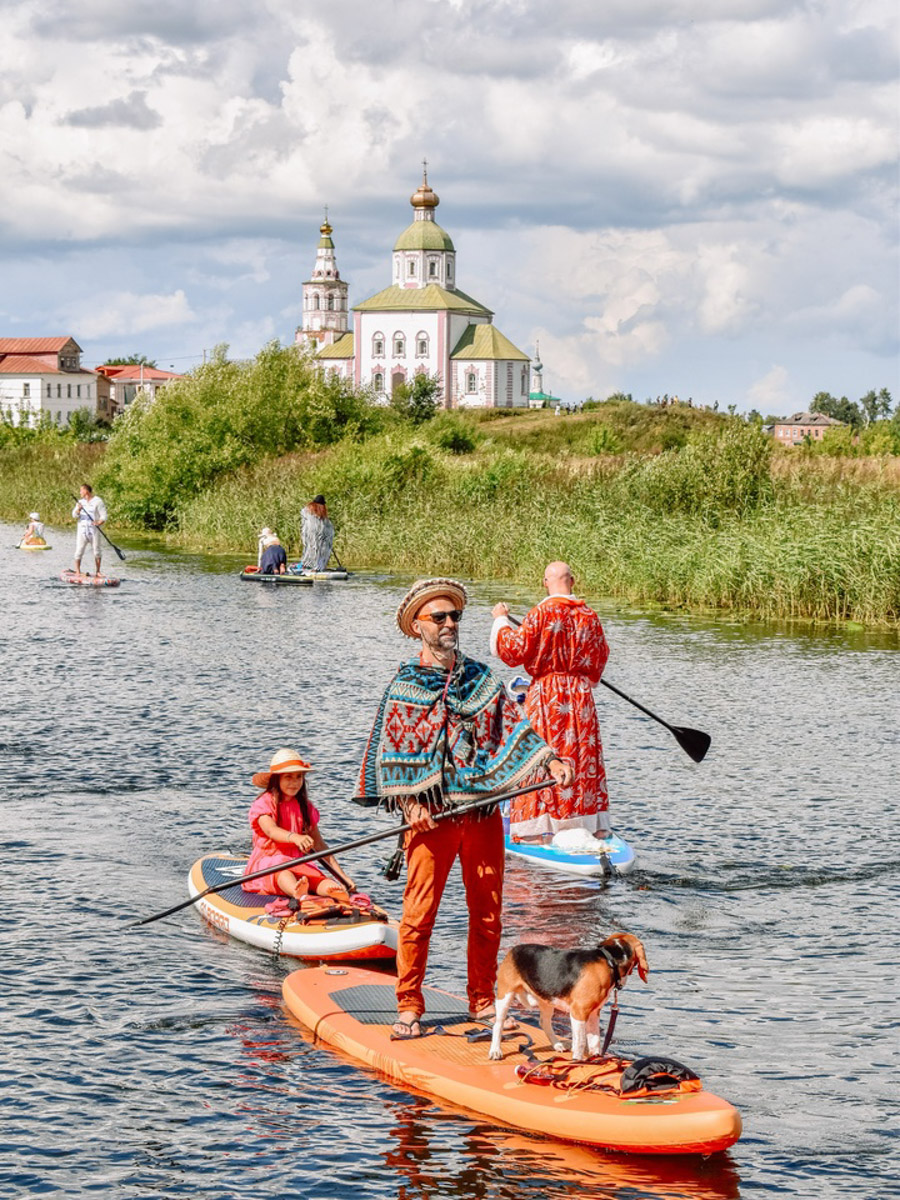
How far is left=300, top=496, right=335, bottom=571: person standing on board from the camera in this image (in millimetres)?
36281

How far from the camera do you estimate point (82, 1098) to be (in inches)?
328

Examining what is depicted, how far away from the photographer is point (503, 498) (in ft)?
136

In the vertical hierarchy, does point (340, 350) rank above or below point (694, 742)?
above

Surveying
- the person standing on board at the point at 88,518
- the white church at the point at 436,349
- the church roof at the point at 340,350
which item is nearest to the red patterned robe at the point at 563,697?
the person standing on board at the point at 88,518

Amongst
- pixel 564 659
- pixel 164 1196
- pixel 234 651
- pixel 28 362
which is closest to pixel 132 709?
pixel 234 651

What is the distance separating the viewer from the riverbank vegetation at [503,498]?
29531 millimetres

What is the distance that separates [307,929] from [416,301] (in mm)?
143421

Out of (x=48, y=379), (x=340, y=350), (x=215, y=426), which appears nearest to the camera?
(x=215, y=426)

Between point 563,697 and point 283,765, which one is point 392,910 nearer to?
point 283,765

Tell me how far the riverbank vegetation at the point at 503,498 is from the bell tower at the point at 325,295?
370 ft

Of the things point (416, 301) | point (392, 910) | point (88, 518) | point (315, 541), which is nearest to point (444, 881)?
point (392, 910)

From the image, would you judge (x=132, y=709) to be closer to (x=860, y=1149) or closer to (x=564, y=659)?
(x=564, y=659)

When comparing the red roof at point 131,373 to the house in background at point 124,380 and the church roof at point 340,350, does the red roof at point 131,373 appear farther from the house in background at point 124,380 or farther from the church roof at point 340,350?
the church roof at point 340,350

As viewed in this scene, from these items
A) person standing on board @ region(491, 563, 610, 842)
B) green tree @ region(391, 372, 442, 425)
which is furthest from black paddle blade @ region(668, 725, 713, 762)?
green tree @ region(391, 372, 442, 425)
